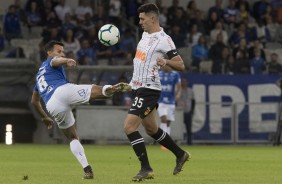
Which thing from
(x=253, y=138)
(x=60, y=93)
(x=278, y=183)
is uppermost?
(x=60, y=93)

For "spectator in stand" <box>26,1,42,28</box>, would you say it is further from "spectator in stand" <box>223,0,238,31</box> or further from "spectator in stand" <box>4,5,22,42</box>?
"spectator in stand" <box>223,0,238,31</box>

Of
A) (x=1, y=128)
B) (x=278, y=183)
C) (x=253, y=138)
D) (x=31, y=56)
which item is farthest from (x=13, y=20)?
(x=278, y=183)

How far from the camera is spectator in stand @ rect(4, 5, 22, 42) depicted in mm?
30859

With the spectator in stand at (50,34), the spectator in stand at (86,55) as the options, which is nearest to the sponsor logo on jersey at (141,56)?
the spectator in stand at (86,55)

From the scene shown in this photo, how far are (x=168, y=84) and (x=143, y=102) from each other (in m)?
10.8

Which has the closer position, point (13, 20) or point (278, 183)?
point (278, 183)

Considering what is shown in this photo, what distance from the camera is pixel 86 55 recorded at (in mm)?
30547

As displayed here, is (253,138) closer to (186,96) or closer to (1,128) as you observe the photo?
(186,96)

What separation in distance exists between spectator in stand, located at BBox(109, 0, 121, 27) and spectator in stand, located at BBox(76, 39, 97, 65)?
226 cm

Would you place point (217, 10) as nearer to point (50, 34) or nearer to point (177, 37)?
point (177, 37)

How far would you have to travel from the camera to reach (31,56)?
30.0m

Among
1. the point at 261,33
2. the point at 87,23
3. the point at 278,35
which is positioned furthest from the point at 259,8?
the point at 87,23

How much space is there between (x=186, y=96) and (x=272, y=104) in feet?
9.25

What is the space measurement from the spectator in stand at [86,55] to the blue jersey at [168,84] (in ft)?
17.6
